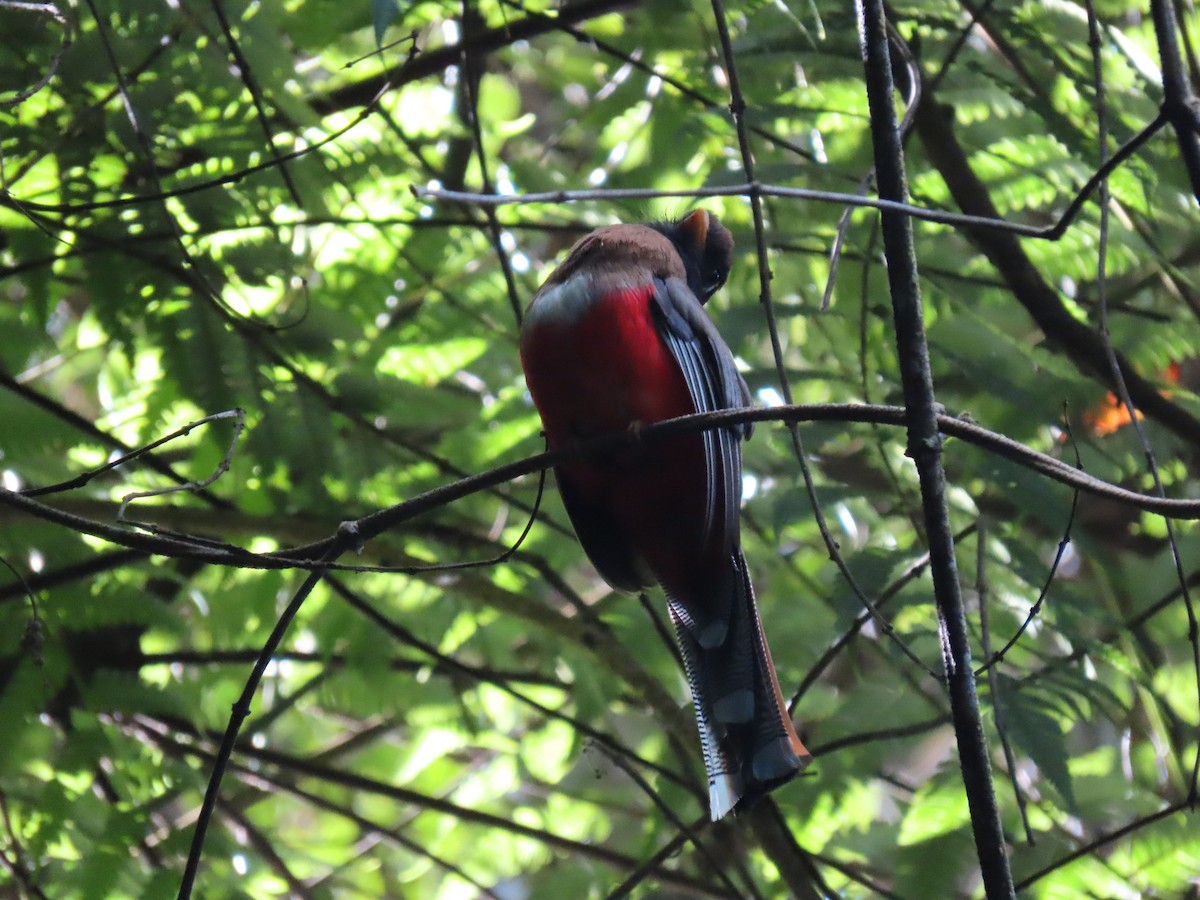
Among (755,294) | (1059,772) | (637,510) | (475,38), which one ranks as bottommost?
(1059,772)

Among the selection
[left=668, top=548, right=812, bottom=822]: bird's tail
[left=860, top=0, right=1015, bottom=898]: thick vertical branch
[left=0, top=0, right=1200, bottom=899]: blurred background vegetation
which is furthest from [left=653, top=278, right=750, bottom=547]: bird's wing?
[left=860, top=0, right=1015, bottom=898]: thick vertical branch

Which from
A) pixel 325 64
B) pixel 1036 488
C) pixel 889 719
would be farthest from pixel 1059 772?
pixel 325 64

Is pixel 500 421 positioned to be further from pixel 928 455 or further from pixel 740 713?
pixel 928 455

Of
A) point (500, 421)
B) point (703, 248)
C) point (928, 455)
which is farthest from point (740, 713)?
point (500, 421)

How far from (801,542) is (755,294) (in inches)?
48.4

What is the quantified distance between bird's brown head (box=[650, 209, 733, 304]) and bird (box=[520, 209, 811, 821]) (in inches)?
11.2

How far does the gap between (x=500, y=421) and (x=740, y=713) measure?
5.19ft

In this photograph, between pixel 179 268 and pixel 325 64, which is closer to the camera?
pixel 179 268

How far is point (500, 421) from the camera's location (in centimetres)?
389

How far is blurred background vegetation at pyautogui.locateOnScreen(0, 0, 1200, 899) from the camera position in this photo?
311cm

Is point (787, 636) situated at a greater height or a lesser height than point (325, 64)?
lesser

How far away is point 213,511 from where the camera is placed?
3.49 m

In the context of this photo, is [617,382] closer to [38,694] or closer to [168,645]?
[38,694]

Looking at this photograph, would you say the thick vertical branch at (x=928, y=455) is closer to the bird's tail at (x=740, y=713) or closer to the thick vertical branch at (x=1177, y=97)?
the thick vertical branch at (x=1177, y=97)
